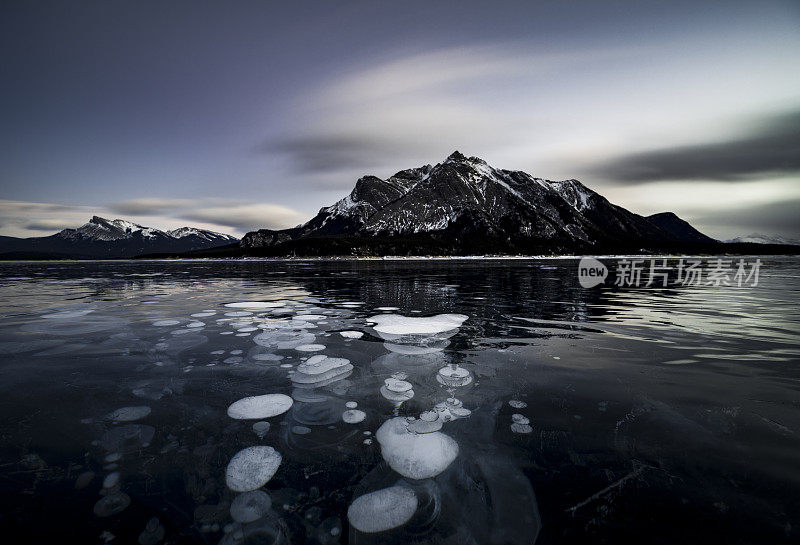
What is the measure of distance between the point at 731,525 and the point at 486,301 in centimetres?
1678

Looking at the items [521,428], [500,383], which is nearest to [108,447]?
[521,428]

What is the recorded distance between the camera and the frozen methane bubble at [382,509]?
353cm

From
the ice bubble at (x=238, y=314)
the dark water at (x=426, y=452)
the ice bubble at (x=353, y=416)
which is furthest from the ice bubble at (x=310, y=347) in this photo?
the ice bubble at (x=238, y=314)

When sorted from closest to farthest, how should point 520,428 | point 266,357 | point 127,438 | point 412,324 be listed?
1. point 127,438
2. point 520,428
3. point 266,357
4. point 412,324

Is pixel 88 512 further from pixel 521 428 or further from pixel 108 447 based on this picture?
pixel 521 428

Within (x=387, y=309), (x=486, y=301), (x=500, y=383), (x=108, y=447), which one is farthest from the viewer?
(x=486, y=301)

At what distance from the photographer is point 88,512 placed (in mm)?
3531

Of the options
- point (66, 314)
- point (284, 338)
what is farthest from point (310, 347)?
point (66, 314)

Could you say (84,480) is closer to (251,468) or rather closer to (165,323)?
(251,468)

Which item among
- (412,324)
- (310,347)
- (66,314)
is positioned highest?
(412,324)

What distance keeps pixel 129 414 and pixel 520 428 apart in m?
6.56

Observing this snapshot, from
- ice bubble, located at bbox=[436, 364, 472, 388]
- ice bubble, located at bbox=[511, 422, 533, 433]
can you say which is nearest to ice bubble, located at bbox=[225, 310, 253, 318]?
ice bubble, located at bbox=[436, 364, 472, 388]

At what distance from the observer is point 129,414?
5.69 metres

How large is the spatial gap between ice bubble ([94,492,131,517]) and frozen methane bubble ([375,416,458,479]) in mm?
2988
